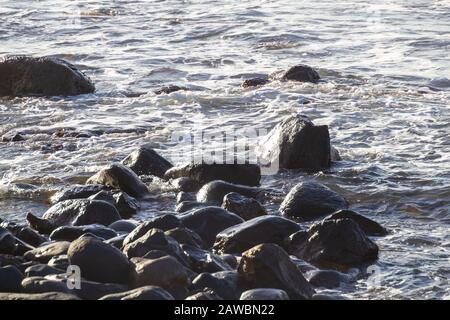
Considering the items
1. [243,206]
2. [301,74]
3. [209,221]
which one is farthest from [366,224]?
[301,74]

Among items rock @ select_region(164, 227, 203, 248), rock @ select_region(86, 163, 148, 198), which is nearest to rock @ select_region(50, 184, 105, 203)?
rock @ select_region(86, 163, 148, 198)

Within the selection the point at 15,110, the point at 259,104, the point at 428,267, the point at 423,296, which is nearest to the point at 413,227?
the point at 428,267

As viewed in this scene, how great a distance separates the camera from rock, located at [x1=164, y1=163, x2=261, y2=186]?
744 centimetres

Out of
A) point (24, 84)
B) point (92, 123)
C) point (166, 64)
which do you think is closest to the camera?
point (92, 123)

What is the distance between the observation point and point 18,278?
4836mm

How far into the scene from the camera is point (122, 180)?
725 cm

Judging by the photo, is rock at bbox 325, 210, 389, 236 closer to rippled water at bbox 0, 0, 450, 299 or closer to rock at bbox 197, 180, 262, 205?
→ rippled water at bbox 0, 0, 450, 299

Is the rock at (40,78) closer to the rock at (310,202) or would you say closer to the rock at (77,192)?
the rock at (77,192)

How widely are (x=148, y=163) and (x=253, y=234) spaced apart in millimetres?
2071

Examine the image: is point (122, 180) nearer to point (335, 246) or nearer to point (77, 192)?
point (77, 192)

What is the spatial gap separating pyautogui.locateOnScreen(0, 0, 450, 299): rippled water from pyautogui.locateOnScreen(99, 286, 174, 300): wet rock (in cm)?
130

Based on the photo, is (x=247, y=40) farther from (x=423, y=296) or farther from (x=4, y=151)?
(x=423, y=296)

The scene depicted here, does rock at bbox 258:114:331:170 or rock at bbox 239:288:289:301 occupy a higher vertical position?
rock at bbox 239:288:289:301

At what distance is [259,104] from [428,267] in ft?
16.1
